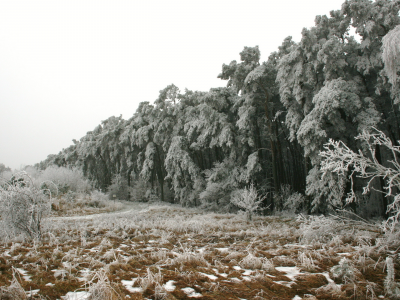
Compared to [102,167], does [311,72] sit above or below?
above

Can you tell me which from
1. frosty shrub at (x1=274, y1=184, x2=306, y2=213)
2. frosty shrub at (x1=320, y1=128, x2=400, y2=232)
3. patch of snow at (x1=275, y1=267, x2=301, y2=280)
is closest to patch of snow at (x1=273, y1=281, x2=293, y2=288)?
patch of snow at (x1=275, y1=267, x2=301, y2=280)

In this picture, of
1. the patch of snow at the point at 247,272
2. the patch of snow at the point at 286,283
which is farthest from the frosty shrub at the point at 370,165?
the patch of snow at the point at 247,272

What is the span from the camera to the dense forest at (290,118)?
565 inches

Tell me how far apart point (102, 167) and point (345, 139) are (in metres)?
42.5

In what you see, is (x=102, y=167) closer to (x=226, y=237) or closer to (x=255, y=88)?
(x=255, y=88)

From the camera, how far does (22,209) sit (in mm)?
7656

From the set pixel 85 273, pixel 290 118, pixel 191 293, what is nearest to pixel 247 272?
pixel 191 293

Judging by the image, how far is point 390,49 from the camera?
7.55 m

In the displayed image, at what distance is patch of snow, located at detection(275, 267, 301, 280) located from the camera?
4367mm

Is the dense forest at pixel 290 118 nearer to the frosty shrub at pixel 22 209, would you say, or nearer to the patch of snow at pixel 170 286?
the patch of snow at pixel 170 286

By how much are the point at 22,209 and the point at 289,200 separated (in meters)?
16.0

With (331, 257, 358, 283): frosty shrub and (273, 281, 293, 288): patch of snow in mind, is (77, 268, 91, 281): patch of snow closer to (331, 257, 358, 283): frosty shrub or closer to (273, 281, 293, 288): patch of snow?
(273, 281, 293, 288): patch of snow

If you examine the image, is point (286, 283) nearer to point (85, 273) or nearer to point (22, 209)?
point (85, 273)

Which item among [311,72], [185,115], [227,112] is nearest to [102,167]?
[185,115]
